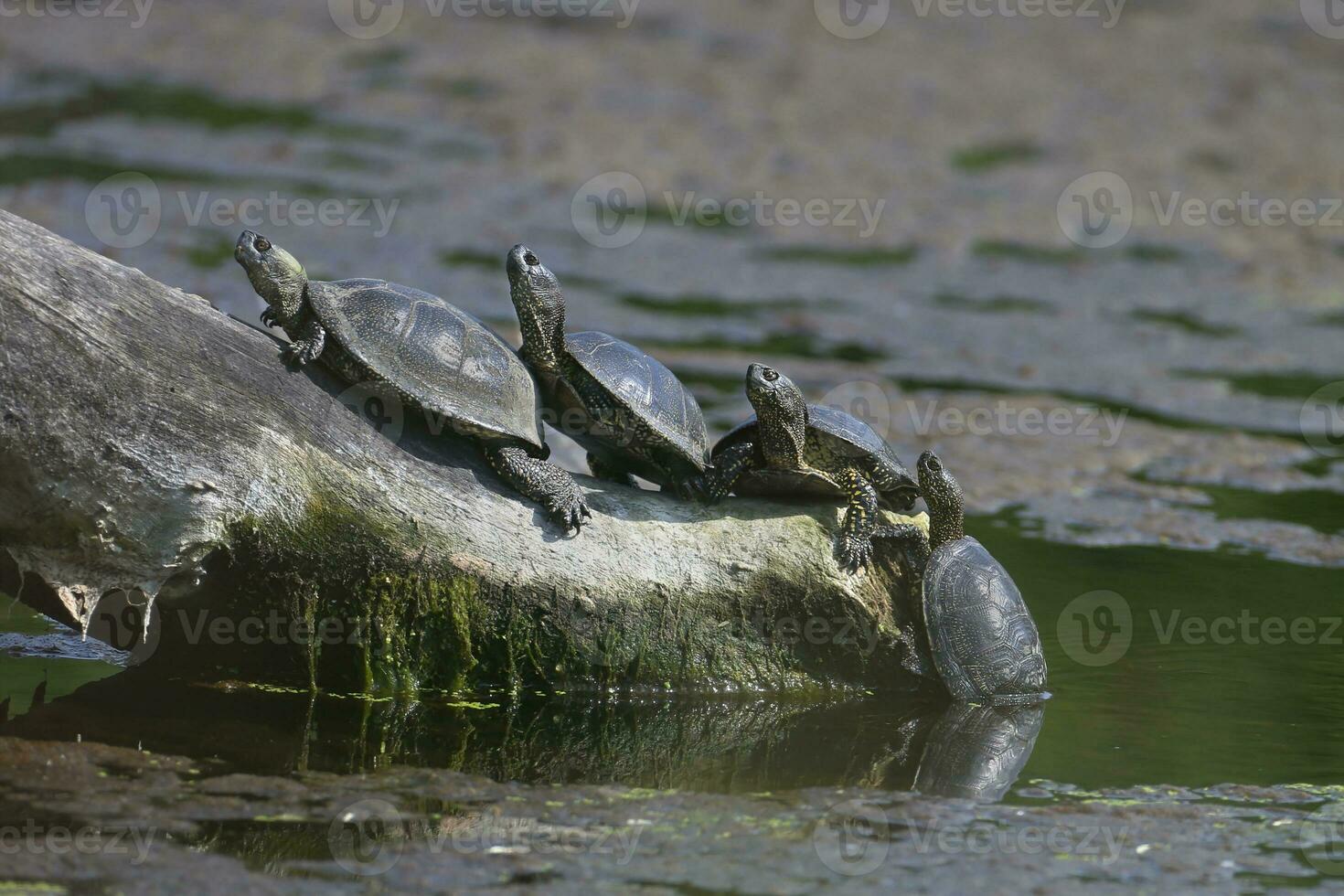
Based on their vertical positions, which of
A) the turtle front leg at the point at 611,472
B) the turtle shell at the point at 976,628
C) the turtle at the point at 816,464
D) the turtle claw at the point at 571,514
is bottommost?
the turtle shell at the point at 976,628

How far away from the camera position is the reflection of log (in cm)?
505

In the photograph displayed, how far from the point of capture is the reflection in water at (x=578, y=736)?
5.00 metres

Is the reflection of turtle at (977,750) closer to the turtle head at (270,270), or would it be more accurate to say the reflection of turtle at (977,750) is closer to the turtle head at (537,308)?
the turtle head at (537,308)

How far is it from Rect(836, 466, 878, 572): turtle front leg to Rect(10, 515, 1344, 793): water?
2.07 ft

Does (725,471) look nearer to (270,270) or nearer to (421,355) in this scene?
(421,355)

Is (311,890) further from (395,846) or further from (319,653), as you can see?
(319,653)

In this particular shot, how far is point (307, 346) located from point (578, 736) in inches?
69.9

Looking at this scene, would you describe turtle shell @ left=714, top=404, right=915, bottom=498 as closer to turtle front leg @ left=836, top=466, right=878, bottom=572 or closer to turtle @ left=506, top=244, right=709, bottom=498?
turtle front leg @ left=836, top=466, right=878, bottom=572

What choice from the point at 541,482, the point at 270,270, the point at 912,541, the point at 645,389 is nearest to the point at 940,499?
the point at 912,541

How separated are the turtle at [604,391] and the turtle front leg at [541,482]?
36cm

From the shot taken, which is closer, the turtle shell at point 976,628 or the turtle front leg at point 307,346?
the turtle front leg at point 307,346

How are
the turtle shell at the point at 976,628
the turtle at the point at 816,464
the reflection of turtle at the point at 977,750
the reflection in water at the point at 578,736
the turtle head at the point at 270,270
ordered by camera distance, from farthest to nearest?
the turtle shell at the point at 976,628, the turtle at the point at 816,464, the turtle head at the point at 270,270, the reflection of turtle at the point at 977,750, the reflection in water at the point at 578,736

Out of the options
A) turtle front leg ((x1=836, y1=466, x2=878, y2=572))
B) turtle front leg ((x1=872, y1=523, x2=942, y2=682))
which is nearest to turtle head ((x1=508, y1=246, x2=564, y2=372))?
turtle front leg ((x1=836, y1=466, x2=878, y2=572))

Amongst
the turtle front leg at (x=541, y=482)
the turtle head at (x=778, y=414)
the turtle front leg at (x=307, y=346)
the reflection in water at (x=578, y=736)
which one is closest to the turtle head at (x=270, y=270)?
the turtle front leg at (x=307, y=346)
